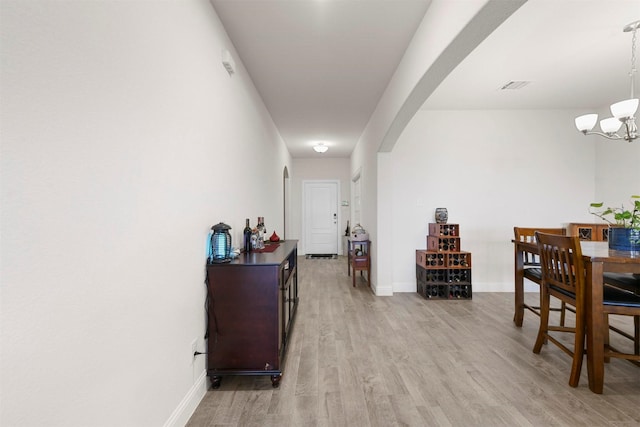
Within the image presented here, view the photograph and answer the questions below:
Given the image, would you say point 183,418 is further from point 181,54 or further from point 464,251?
point 464,251

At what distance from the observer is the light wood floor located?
1735mm

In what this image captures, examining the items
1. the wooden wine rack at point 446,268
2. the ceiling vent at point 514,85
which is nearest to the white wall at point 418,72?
the wooden wine rack at point 446,268

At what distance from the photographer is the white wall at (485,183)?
14.9 feet

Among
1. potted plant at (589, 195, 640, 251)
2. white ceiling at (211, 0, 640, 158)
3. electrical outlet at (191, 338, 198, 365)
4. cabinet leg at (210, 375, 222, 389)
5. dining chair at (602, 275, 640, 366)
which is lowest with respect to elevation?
cabinet leg at (210, 375, 222, 389)

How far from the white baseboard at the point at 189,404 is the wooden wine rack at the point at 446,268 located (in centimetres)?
310

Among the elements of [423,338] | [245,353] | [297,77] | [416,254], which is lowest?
[423,338]

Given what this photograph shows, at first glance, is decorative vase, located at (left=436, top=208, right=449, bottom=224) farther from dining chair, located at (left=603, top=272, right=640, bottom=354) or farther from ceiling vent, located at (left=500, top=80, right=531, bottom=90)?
dining chair, located at (left=603, top=272, right=640, bottom=354)

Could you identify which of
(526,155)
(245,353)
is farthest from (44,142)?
(526,155)

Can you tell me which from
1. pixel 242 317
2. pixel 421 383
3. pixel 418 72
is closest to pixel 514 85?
pixel 418 72

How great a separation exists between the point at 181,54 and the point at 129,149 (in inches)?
29.4

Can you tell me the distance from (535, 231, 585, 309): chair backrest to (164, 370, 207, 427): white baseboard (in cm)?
251

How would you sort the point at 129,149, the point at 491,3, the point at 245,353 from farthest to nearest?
the point at 245,353, the point at 491,3, the point at 129,149

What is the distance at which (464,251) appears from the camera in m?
4.39

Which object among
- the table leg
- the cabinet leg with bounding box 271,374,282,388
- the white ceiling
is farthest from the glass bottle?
the table leg
